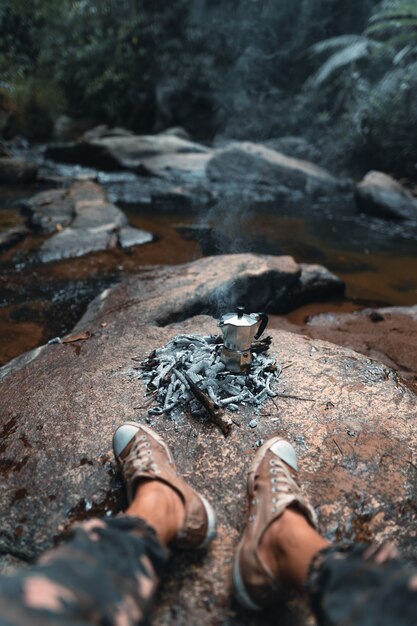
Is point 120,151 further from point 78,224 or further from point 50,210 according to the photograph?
point 78,224

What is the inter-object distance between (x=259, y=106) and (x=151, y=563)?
14330 millimetres

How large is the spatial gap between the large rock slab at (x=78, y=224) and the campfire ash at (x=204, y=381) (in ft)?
9.87

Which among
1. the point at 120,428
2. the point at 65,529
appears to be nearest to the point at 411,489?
the point at 120,428

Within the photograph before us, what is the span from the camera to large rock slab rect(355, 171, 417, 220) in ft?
24.0

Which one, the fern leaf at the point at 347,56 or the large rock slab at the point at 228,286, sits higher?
the fern leaf at the point at 347,56

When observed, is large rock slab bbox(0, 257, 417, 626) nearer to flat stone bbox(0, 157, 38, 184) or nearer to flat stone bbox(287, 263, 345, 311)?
flat stone bbox(287, 263, 345, 311)

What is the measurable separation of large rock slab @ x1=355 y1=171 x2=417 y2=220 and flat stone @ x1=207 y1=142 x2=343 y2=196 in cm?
154

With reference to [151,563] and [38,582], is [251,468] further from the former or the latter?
[38,582]

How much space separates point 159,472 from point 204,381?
62 cm

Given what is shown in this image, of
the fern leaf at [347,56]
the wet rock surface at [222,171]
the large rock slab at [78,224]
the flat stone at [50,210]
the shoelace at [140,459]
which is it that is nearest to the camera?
the shoelace at [140,459]

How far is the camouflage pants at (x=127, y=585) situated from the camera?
87cm

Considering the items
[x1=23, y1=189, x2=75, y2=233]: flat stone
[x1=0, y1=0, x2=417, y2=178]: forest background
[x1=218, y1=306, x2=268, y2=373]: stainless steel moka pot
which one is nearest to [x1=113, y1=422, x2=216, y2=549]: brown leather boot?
[x1=218, y1=306, x2=268, y2=373]: stainless steel moka pot

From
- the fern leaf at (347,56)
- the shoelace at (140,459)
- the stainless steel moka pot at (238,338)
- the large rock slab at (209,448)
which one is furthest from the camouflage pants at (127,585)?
the fern leaf at (347,56)

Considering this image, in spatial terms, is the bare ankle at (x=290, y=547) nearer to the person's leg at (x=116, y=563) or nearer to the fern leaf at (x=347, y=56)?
the person's leg at (x=116, y=563)
